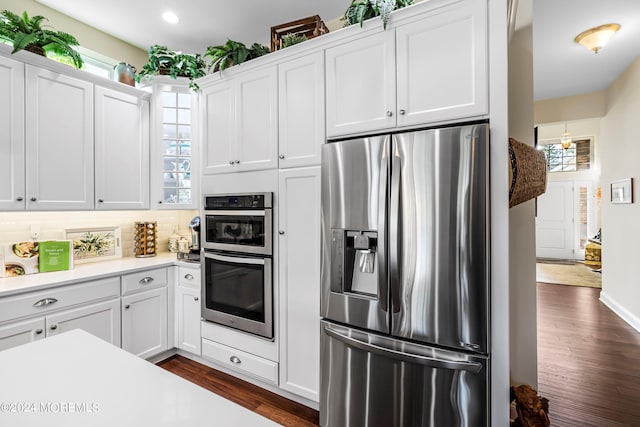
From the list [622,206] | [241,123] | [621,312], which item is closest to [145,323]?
[241,123]

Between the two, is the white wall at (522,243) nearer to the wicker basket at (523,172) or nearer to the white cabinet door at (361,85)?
the wicker basket at (523,172)

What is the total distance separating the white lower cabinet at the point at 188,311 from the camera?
8.97 feet

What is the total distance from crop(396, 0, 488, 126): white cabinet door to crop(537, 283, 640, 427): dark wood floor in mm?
2201

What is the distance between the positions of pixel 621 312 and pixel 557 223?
16.2 feet

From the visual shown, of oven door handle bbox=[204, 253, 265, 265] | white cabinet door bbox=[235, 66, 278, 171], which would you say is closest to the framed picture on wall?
white cabinet door bbox=[235, 66, 278, 171]

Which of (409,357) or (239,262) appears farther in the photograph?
(239,262)

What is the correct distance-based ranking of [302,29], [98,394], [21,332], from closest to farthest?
[98,394] < [21,332] < [302,29]

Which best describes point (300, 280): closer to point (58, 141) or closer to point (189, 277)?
point (189, 277)

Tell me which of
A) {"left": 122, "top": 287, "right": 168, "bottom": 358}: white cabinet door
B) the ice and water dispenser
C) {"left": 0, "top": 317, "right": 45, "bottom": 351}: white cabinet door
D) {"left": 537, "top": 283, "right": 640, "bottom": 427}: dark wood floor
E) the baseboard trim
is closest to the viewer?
the ice and water dispenser

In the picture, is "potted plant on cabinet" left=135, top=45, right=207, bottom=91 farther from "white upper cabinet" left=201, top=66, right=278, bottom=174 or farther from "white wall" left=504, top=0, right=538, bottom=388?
"white wall" left=504, top=0, right=538, bottom=388

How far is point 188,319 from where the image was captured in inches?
110

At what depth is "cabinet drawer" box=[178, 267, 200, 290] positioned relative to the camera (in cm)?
274

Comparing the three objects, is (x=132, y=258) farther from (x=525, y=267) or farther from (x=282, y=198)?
(x=525, y=267)

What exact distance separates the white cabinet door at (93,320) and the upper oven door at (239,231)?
0.84 m
